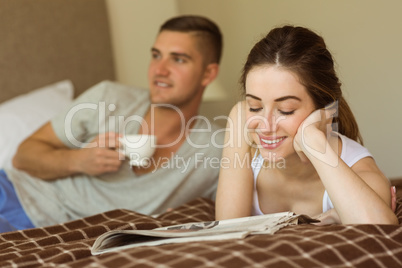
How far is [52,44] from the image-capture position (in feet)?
9.50

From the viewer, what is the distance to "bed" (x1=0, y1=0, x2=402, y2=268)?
44.6 inches

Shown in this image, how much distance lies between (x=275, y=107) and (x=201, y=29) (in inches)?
43.6

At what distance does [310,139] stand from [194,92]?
3.44 ft

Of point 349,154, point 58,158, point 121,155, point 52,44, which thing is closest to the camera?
point 349,154

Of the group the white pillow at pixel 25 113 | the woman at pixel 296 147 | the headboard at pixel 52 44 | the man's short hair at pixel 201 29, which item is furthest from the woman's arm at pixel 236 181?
the headboard at pixel 52 44

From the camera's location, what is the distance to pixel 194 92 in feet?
8.00

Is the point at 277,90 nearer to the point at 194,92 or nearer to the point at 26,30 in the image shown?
the point at 194,92

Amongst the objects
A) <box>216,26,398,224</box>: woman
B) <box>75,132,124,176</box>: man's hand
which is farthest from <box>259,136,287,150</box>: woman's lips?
<box>75,132,124,176</box>: man's hand

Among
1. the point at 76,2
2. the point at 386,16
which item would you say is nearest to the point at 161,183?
the point at 386,16

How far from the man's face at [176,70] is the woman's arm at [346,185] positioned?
97 cm

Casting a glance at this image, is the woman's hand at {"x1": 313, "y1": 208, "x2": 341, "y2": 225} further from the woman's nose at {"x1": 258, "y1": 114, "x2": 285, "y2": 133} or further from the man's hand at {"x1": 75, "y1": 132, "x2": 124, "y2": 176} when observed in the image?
the man's hand at {"x1": 75, "y1": 132, "x2": 124, "y2": 176}

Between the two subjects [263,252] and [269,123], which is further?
[269,123]

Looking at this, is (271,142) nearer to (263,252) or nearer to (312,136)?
(312,136)

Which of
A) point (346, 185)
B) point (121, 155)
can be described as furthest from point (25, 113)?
point (346, 185)
